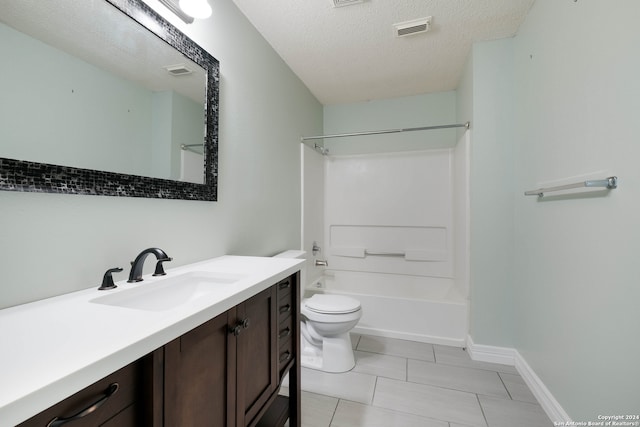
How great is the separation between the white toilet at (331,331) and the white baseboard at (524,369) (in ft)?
3.14

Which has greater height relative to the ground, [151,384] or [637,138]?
[637,138]

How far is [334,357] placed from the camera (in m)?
1.97

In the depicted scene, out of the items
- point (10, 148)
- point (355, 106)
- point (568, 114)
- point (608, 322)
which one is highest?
point (355, 106)

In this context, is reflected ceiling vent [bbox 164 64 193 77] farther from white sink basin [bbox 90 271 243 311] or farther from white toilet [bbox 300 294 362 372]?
white toilet [bbox 300 294 362 372]

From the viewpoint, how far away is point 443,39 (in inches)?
81.7

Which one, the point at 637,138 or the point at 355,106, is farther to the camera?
the point at 355,106

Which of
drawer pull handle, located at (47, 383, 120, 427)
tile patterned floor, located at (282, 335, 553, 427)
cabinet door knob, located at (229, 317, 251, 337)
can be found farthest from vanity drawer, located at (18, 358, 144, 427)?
tile patterned floor, located at (282, 335, 553, 427)

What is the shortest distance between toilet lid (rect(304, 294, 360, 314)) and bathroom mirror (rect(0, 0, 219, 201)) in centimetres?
109

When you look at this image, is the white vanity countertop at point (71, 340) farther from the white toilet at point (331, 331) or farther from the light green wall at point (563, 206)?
the light green wall at point (563, 206)

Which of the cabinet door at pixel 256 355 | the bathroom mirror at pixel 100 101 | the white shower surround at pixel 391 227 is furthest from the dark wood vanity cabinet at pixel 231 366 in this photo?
the white shower surround at pixel 391 227

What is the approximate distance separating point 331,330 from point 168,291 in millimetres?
1216

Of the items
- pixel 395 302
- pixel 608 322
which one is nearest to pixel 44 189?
pixel 608 322

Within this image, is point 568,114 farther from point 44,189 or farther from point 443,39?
point 44,189

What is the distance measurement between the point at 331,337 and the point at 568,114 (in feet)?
6.25
